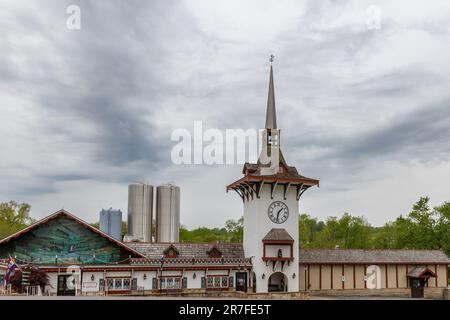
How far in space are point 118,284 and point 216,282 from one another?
739cm

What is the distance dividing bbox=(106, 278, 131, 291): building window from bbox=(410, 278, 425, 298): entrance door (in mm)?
24296

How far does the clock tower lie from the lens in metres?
34.1

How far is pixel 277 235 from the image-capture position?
34250 mm

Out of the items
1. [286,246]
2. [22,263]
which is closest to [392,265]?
[286,246]

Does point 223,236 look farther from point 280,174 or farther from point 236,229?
point 280,174

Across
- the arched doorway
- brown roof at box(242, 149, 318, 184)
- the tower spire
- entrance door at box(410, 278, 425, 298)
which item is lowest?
entrance door at box(410, 278, 425, 298)

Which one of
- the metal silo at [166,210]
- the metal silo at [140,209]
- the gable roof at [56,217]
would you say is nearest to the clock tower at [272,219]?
the gable roof at [56,217]

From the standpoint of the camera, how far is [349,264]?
3756 centimetres

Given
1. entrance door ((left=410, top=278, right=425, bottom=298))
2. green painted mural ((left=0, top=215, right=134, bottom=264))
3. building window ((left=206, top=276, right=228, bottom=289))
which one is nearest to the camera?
green painted mural ((left=0, top=215, right=134, bottom=264))

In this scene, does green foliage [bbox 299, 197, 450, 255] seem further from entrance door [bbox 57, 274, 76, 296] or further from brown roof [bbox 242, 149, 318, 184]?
entrance door [bbox 57, 274, 76, 296]

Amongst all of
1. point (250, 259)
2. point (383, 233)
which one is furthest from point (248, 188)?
point (383, 233)

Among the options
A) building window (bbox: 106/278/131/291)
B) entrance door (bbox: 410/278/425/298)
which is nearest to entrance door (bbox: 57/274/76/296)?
building window (bbox: 106/278/131/291)
